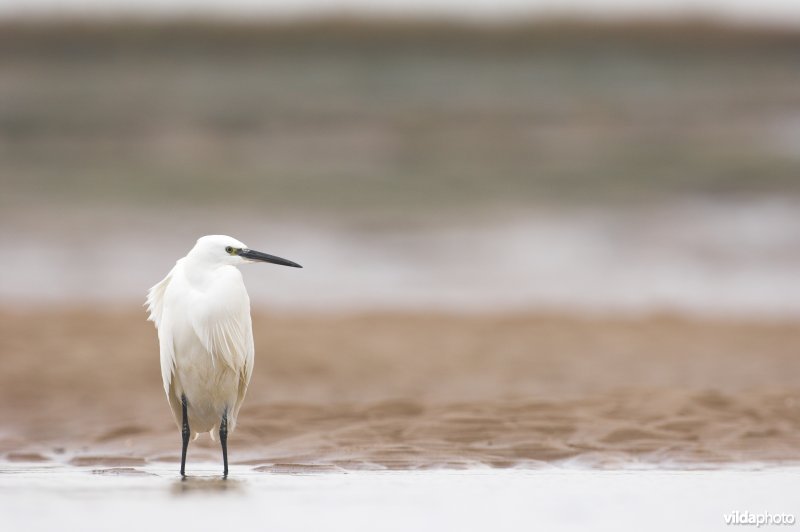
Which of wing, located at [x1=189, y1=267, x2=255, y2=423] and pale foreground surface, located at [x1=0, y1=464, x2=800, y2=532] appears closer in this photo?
pale foreground surface, located at [x1=0, y1=464, x2=800, y2=532]

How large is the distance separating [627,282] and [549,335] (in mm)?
4220

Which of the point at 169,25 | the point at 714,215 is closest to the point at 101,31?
the point at 169,25

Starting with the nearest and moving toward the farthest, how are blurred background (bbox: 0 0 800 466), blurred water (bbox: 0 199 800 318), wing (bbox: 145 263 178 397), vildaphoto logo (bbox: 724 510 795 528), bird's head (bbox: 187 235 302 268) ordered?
vildaphoto logo (bbox: 724 510 795 528)
bird's head (bbox: 187 235 302 268)
wing (bbox: 145 263 178 397)
blurred background (bbox: 0 0 800 466)
blurred water (bbox: 0 199 800 318)

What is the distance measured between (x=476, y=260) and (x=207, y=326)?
11475 millimetres

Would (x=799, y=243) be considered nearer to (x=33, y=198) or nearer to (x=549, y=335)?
(x=549, y=335)

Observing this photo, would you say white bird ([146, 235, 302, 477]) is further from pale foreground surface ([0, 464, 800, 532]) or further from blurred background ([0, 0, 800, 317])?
blurred background ([0, 0, 800, 317])

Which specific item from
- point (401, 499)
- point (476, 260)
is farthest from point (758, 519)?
point (476, 260)

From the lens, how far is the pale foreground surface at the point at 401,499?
5.63 meters

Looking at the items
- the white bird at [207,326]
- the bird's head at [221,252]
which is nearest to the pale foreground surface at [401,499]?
the white bird at [207,326]

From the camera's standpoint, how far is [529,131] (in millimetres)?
23766

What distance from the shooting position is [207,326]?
23.4ft

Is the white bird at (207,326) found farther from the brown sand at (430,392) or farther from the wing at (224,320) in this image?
the brown sand at (430,392)

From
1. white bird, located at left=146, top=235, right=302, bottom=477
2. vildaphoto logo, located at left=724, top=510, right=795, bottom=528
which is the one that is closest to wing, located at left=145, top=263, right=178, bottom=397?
white bird, located at left=146, top=235, right=302, bottom=477

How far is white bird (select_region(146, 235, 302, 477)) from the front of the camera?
23.4 ft
